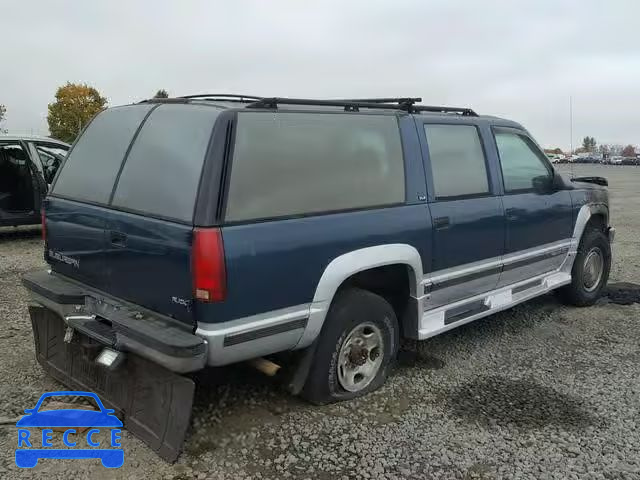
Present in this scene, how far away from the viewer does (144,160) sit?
3.43 m

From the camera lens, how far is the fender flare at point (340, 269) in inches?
133

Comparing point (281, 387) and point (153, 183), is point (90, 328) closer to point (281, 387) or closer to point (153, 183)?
point (153, 183)

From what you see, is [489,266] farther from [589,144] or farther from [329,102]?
[589,144]

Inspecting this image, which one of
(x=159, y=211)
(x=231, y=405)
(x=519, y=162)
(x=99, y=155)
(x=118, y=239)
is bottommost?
(x=231, y=405)

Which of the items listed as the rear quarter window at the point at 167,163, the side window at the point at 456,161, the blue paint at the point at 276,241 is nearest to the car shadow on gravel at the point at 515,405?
the blue paint at the point at 276,241

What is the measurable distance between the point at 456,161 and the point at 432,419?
188cm

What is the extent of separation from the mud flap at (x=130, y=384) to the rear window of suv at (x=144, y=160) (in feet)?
2.79

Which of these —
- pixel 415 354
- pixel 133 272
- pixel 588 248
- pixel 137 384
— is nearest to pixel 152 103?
pixel 133 272

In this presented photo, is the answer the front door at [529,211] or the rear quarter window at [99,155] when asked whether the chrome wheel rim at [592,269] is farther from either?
the rear quarter window at [99,155]

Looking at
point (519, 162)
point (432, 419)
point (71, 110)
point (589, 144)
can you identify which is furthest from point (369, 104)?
point (589, 144)

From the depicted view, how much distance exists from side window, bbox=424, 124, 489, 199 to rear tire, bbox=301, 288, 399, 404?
986 millimetres

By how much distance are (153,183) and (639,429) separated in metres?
3.22

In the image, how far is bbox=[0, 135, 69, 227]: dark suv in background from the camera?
8883 mm

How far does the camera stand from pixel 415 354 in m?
4.70
